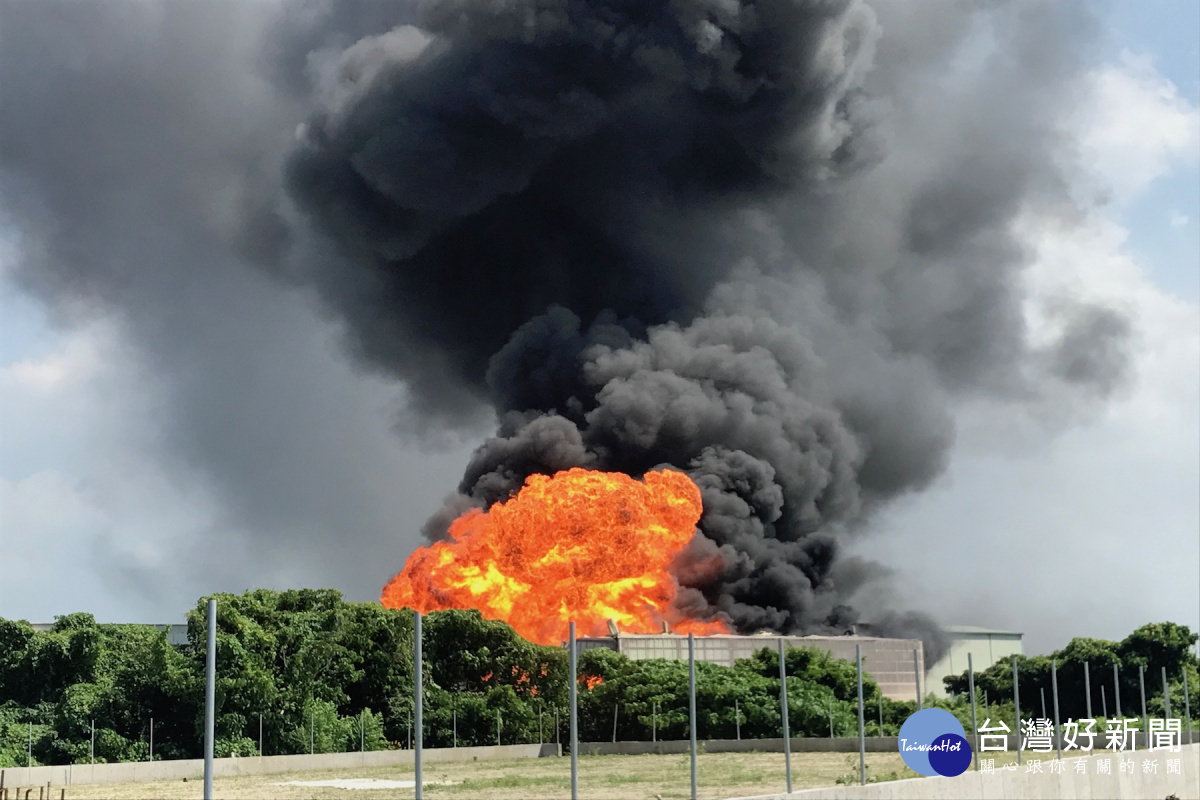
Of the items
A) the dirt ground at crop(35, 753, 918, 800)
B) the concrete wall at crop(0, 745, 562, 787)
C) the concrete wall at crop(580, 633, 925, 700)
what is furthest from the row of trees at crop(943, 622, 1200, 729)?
the concrete wall at crop(0, 745, 562, 787)

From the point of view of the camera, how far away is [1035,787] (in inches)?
1264

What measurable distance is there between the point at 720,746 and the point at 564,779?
41.2 ft

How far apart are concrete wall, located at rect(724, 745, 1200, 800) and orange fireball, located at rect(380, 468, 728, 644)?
120ft

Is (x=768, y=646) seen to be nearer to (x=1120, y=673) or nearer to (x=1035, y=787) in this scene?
(x=1120, y=673)

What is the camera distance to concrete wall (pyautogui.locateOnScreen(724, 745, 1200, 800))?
2616 cm

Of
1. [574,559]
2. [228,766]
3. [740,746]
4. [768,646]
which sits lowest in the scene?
[740,746]

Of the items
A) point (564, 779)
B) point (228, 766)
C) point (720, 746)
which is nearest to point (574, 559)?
point (720, 746)

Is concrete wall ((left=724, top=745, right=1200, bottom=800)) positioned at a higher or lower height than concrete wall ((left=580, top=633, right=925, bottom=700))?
lower

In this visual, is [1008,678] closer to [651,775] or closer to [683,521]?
[683,521]

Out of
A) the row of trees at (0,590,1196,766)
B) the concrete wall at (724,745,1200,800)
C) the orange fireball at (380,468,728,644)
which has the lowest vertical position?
the concrete wall at (724,745,1200,800)

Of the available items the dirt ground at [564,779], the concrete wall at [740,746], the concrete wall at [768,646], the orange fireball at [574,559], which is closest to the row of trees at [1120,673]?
the concrete wall at [768,646]

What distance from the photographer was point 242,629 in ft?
148

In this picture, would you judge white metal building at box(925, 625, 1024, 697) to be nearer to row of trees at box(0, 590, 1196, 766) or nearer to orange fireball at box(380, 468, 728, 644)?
orange fireball at box(380, 468, 728, 644)

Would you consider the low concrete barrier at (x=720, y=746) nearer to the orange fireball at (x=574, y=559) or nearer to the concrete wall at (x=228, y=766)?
the concrete wall at (x=228, y=766)
